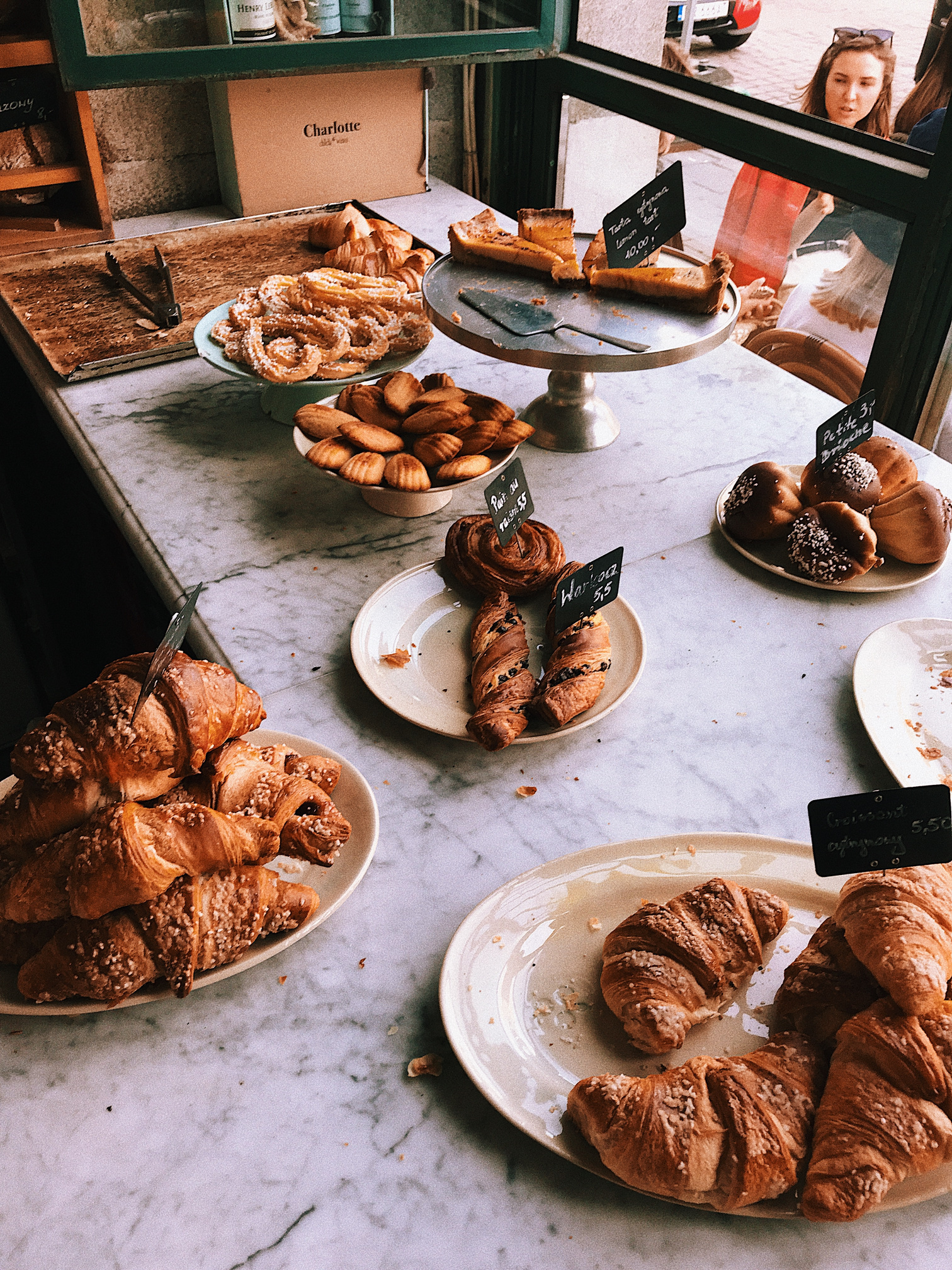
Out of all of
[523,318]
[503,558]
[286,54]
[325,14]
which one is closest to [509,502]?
[503,558]

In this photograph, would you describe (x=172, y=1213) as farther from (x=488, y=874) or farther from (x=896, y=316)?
(x=896, y=316)

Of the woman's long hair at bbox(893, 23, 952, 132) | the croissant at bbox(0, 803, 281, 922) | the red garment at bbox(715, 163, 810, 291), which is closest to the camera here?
the croissant at bbox(0, 803, 281, 922)

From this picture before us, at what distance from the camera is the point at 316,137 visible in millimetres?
2574

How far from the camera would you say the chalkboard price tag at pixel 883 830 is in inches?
32.9

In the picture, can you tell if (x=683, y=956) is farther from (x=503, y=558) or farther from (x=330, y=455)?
(x=330, y=455)

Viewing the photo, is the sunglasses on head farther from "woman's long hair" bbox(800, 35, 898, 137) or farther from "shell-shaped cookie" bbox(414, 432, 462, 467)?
"shell-shaped cookie" bbox(414, 432, 462, 467)

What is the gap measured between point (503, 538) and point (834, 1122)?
822 millimetres

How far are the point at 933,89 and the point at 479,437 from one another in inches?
49.1

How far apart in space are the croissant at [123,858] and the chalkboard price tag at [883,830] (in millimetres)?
522

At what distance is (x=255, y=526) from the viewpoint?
1.58 metres

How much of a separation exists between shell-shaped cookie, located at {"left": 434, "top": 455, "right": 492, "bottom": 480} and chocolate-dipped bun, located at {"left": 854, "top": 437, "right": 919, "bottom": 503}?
0.62 meters

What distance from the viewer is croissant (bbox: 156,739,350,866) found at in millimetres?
928

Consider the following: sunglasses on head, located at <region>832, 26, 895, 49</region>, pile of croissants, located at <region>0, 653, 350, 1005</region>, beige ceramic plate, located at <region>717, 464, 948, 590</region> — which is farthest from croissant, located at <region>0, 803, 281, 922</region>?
sunglasses on head, located at <region>832, 26, 895, 49</region>

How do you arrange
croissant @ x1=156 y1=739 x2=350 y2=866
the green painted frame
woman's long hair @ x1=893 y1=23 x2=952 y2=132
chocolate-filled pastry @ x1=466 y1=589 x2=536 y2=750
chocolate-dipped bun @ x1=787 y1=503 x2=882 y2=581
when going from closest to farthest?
1. croissant @ x1=156 y1=739 x2=350 y2=866
2. chocolate-filled pastry @ x1=466 y1=589 x2=536 y2=750
3. chocolate-dipped bun @ x1=787 y1=503 x2=882 y2=581
4. the green painted frame
5. woman's long hair @ x1=893 y1=23 x2=952 y2=132
